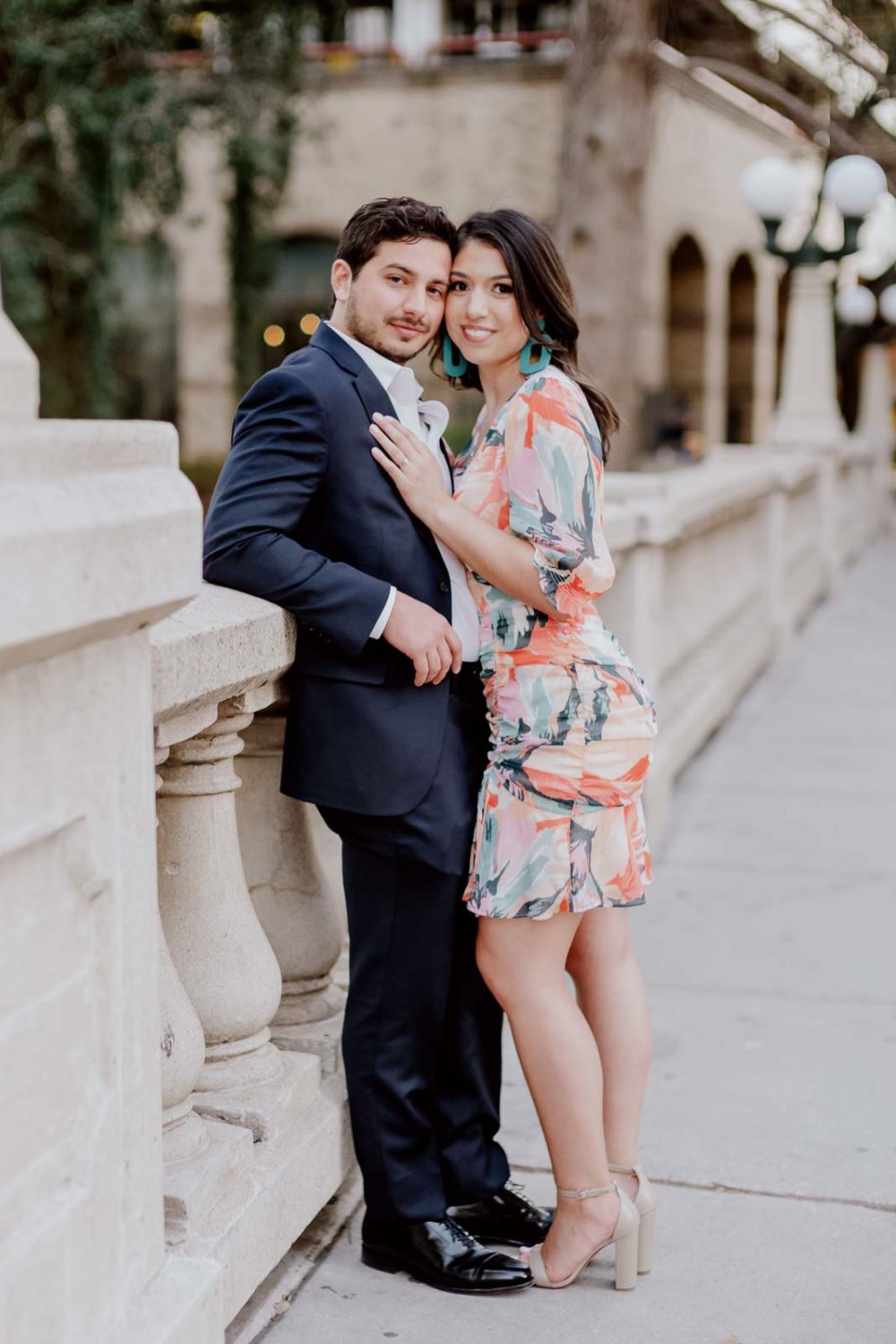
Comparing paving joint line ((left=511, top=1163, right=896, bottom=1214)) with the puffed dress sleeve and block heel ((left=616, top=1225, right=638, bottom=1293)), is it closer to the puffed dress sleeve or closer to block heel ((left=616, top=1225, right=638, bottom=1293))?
block heel ((left=616, top=1225, right=638, bottom=1293))

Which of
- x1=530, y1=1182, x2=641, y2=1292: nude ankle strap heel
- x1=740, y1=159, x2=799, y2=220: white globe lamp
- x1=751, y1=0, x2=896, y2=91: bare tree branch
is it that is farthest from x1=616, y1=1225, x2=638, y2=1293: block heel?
x1=751, y1=0, x2=896, y2=91: bare tree branch

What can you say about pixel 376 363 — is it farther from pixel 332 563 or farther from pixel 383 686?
pixel 383 686

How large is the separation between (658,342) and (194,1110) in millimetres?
22004

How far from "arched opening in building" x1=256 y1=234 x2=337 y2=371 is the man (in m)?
19.1

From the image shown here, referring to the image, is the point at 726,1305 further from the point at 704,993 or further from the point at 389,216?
the point at 389,216

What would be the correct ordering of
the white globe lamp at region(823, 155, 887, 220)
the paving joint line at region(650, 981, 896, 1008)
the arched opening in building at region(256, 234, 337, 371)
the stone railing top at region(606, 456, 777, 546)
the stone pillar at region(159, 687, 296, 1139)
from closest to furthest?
the stone pillar at region(159, 687, 296, 1139), the paving joint line at region(650, 981, 896, 1008), the stone railing top at region(606, 456, 777, 546), the white globe lamp at region(823, 155, 887, 220), the arched opening in building at region(256, 234, 337, 371)

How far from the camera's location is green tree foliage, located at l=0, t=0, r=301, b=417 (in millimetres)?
16078

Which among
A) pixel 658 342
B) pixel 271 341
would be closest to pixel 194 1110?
pixel 271 341

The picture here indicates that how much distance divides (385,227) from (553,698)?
0.89 meters

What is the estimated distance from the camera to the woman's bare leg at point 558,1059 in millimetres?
2908

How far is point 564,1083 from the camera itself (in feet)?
9.58

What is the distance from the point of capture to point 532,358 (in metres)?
2.98

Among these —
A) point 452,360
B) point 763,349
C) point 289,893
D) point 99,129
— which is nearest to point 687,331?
point 763,349

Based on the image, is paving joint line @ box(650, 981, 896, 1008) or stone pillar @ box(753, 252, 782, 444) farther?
stone pillar @ box(753, 252, 782, 444)
